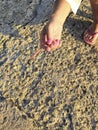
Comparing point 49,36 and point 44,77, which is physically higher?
point 49,36

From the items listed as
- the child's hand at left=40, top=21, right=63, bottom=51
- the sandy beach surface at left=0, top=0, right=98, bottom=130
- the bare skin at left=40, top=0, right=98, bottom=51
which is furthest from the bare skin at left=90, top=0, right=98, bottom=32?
the child's hand at left=40, top=21, right=63, bottom=51

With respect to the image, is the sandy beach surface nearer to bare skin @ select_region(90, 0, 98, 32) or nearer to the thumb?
bare skin @ select_region(90, 0, 98, 32)

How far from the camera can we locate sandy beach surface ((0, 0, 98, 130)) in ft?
6.66

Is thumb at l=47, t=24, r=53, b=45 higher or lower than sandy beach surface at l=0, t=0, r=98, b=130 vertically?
higher

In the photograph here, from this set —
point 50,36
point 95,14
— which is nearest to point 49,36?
point 50,36

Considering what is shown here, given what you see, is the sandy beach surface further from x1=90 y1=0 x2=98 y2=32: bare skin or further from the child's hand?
the child's hand

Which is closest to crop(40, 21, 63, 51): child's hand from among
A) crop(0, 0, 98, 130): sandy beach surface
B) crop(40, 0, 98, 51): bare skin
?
crop(40, 0, 98, 51): bare skin

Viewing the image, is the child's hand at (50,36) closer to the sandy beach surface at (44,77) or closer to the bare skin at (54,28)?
the bare skin at (54,28)

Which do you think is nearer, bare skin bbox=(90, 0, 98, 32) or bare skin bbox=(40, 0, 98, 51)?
bare skin bbox=(40, 0, 98, 51)

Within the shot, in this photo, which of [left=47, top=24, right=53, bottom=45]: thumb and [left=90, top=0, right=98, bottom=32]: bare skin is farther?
[left=90, top=0, right=98, bottom=32]: bare skin

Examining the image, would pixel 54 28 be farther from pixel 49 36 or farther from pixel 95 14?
pixel 95 14

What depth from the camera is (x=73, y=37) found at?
2357 mm

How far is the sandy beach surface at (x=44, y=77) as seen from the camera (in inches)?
80.0

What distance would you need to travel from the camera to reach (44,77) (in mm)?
2176
